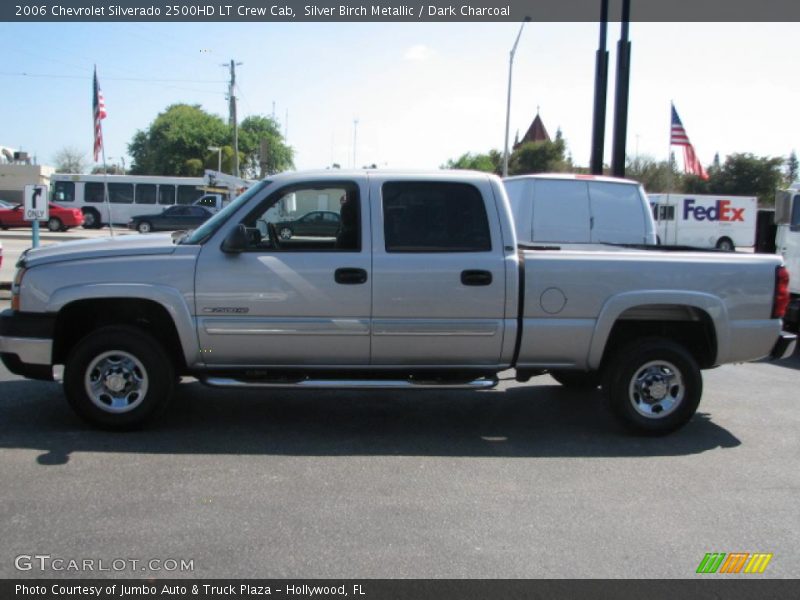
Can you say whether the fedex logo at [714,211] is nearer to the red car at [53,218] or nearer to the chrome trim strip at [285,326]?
the red car at [53,218]

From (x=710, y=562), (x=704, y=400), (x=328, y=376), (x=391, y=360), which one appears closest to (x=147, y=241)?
(x=328, y=376)

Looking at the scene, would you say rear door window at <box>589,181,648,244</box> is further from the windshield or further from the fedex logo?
the fedex logo

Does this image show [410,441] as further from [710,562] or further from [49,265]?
[49,265]

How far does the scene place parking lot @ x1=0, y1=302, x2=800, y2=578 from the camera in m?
3.76

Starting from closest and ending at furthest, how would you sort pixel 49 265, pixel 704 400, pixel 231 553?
pixel 231 553, pixel 49 265, pixel 704 400

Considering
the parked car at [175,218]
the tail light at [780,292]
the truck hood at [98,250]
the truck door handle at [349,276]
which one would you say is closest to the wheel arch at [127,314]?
the truck hood at [98,250]

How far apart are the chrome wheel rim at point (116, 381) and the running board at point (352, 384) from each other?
1.58ft

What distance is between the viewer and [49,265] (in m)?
5.48

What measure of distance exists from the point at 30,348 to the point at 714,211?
3013cm

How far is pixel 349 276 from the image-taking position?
218 inches

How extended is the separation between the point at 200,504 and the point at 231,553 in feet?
2.31

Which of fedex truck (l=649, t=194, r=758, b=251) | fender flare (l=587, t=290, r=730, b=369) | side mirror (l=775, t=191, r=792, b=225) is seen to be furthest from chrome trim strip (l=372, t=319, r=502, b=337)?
fedex truck (l=649, t=194, r=758, b=251)

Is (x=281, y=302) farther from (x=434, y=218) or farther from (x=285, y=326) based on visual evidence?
(x=434, y=218)

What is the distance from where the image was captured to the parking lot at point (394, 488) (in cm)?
376
